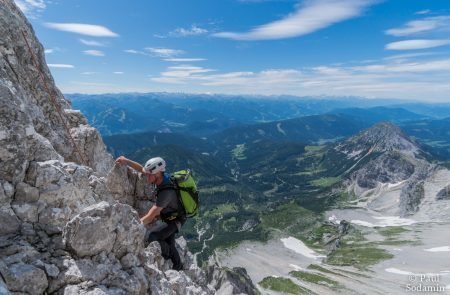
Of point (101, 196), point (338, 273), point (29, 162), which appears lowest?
point (338, 273)

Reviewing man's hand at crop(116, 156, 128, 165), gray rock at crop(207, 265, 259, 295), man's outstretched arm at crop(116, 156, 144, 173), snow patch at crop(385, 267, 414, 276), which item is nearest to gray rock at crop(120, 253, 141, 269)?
man's outstretched arm at crop(116, 156, 144, 173)

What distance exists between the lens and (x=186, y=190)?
19.0 meters

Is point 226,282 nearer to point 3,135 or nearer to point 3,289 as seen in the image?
point 3,135

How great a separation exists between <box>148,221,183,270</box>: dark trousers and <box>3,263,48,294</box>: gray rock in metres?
7.75

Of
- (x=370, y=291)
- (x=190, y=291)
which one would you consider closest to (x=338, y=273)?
(x=370, y=291)

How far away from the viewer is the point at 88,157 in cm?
2723

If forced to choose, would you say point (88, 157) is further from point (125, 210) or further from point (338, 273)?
point (338, 273)

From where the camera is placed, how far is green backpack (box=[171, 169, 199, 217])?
1880 centimetres

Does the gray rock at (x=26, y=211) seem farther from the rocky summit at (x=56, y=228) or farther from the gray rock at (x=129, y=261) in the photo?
the gray rock at (x=129, y=261)

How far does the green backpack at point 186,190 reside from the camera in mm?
18797

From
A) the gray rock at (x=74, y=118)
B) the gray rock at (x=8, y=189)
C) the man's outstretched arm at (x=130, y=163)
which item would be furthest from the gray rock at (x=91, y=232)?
the gray rock at (x=74, y=118)

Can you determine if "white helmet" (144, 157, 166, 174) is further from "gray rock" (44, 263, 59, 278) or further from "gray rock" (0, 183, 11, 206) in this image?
"gray rock" (44, 263, 59, 278)

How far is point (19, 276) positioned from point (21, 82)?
42.8ft

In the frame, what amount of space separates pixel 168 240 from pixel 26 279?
406 inches
